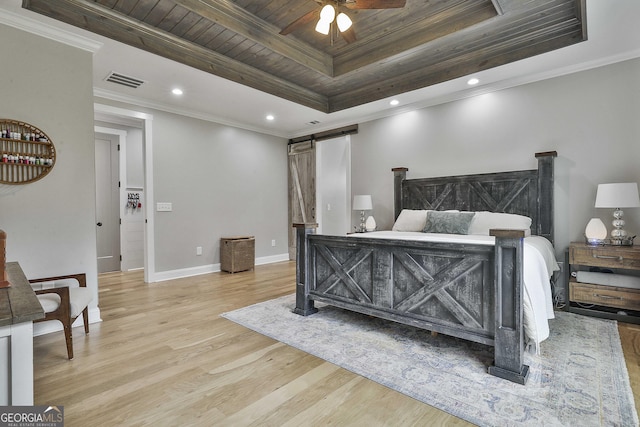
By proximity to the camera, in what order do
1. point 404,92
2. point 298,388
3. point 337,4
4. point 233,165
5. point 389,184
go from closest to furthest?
1. point 298,388
2. point 337,4
3. point 404,92
4. point 389,184
5. point 233,165

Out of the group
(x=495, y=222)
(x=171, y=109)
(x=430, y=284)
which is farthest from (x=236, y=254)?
(x=495, y=222)

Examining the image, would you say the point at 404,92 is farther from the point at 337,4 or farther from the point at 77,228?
the point at 77,228

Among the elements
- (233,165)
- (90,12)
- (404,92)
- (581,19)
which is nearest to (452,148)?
(404,92)

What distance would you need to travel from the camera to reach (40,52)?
8.89 ft

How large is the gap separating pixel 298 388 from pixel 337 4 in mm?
2677

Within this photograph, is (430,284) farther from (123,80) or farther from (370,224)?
(123,80)

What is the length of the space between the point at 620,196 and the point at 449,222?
4.82ft

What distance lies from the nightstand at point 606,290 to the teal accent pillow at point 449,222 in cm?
96

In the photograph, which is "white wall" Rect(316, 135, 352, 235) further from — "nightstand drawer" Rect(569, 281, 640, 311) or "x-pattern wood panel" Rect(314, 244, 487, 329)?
"nightstand drawer" Rect(569, 281, 640, 311)

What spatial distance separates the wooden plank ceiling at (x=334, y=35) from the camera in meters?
2.79

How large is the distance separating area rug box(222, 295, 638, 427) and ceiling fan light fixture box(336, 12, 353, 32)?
8.13 ft

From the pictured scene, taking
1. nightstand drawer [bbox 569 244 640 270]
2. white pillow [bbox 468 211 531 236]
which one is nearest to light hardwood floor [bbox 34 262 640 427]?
nightstand drawer [bbox 569 244 640 270]

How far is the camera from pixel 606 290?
2.91m

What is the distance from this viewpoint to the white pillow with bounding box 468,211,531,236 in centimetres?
339
